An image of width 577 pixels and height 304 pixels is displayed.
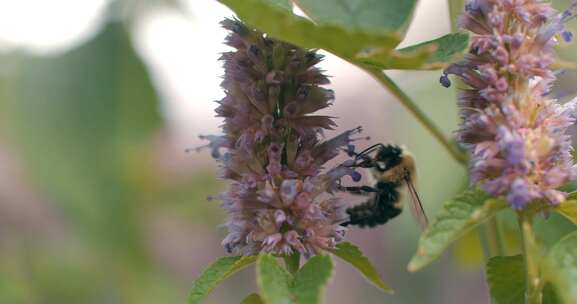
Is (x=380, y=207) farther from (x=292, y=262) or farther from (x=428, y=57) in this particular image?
(x=428, y=57)

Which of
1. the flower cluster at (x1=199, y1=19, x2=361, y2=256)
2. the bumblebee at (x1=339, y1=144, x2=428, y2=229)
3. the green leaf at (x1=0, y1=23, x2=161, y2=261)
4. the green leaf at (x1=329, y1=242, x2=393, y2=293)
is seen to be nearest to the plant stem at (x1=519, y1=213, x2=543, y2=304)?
the green leaf at (x1=329, y1=242, x2=393, y2=293)

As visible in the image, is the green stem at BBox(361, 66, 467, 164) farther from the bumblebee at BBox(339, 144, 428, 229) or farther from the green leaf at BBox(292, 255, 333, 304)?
the green leaf at BBox(292, 255, 333, 304)

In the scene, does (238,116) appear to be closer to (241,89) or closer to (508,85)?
(241,89)

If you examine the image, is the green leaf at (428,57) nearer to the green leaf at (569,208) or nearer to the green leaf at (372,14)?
the green leaf at (372,14)

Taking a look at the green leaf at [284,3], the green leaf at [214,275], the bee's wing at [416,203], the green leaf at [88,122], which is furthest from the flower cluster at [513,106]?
the green leaf at [88,122]

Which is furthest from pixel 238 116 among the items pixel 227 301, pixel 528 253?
pixel 227 301
